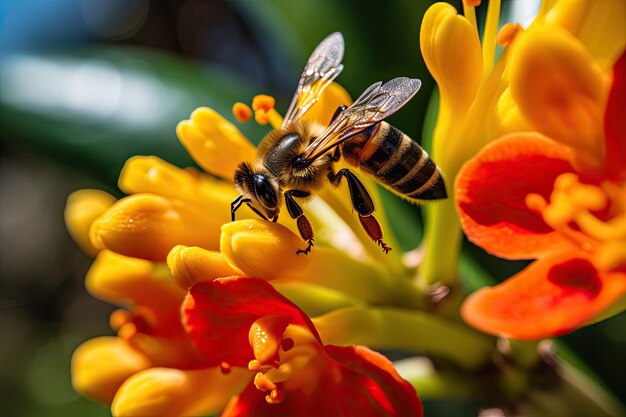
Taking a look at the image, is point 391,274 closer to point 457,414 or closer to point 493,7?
point 493,7

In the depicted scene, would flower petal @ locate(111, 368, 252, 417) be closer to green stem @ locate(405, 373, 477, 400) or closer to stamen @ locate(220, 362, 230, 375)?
stamen @ locate(220, 362, 230, 375)

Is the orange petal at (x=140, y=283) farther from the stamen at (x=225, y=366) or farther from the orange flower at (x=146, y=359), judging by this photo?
the stamen at (x=225, y=366)

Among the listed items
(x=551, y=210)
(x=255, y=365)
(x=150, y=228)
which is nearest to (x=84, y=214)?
(x=150, y=228)

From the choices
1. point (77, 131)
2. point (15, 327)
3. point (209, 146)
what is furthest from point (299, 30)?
point (15, 327)

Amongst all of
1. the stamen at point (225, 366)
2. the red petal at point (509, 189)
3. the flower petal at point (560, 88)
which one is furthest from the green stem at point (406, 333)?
the flower petal at point (560, 88)

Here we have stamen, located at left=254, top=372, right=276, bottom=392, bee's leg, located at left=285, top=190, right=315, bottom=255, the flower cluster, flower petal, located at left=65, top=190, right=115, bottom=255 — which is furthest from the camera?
flower petal, located at left=65, top=190, right=115, bottom=255

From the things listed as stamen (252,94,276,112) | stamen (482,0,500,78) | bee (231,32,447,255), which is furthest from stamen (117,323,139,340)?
stamen (482,0,500,78)

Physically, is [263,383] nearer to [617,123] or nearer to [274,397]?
[274,397]
